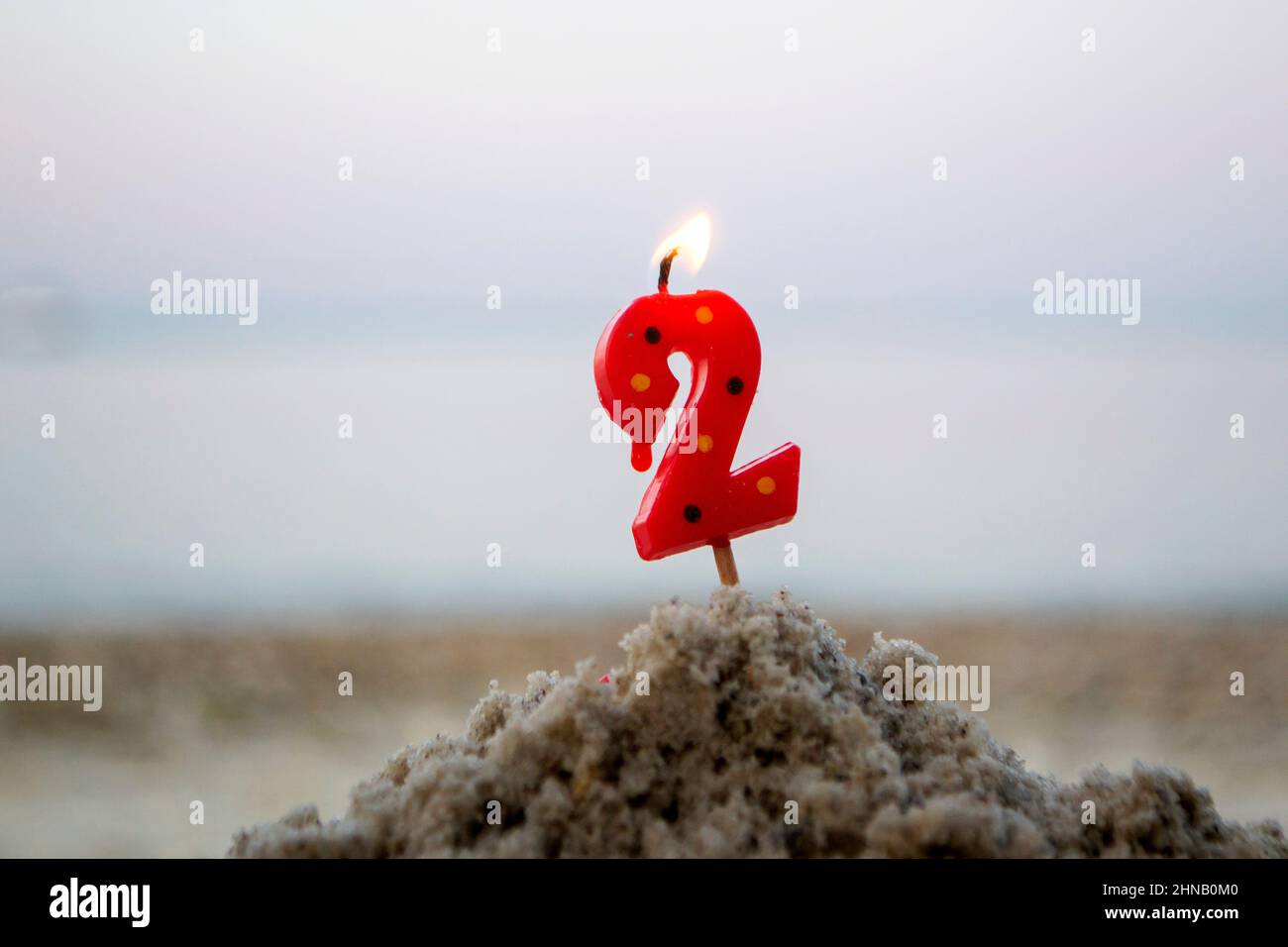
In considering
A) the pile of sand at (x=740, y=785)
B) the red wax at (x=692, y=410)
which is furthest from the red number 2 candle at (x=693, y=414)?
the pile of sand at (x=740, y=785)

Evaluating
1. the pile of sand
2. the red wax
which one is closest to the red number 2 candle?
the red wax

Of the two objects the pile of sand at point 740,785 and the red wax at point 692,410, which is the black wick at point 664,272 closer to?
the red wax at point 692,410

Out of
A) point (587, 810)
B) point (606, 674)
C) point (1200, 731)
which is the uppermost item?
point (606, 674)

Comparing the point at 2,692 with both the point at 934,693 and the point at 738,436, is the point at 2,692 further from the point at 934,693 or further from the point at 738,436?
the point at 934,693

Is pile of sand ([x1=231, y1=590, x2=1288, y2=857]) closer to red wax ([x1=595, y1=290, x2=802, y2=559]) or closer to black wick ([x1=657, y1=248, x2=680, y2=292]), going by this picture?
red wax ([x1=595, y1=290, x2=802, y2=559])

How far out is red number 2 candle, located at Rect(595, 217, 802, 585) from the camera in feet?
3.50

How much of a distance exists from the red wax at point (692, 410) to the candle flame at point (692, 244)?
6 cm

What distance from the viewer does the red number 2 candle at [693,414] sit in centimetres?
107

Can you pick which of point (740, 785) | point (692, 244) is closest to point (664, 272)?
point (692, 244)

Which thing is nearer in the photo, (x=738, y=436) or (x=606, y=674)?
(x=606, y=674)
